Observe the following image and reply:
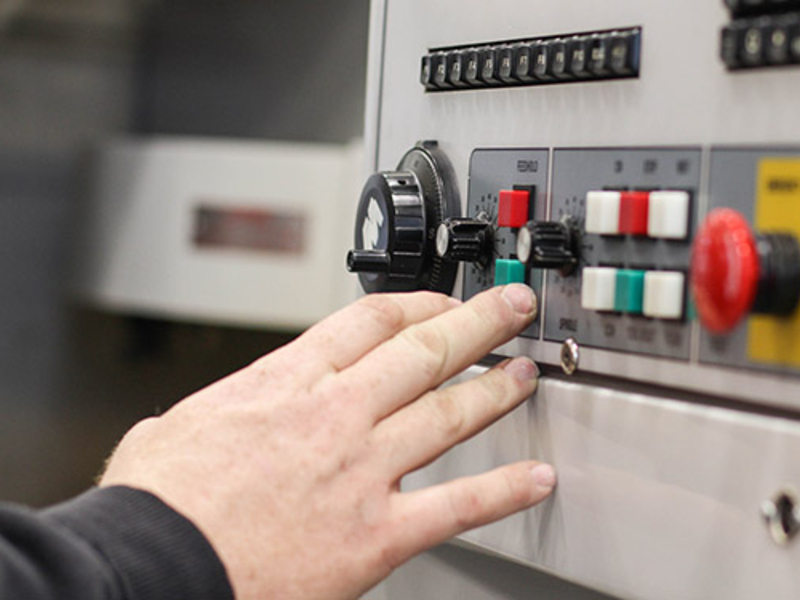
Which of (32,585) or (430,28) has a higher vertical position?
(430,28)

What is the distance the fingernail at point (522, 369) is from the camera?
44cm

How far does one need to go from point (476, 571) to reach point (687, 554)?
0.17 m

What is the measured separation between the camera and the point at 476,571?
0.53m

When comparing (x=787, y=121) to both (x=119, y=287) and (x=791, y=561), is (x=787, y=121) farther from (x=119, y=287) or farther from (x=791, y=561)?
(x=119, y=287)

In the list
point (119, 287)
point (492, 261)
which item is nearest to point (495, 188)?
point (492, 261)

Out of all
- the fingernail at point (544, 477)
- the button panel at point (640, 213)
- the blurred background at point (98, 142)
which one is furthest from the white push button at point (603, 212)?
the blurred background at point (98, 142)

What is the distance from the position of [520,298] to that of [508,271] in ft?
0.06

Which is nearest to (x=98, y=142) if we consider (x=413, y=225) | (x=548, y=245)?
(x=413, y=225)

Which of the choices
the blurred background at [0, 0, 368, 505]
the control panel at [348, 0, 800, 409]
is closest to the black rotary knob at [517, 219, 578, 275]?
the control panel at [348, 0, 800, 409]

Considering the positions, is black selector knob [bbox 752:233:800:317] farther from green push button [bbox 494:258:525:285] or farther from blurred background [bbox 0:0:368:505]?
blurred background [bbox 0:0:368:505]

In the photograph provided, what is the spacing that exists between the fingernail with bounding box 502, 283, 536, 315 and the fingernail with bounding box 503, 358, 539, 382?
0.08 ft

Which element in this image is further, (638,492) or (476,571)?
(476,571)

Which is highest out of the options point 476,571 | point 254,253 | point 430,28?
point 430,28

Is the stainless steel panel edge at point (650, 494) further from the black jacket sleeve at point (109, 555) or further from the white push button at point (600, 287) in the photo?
the black jacket sleeve at point (109, 555)
